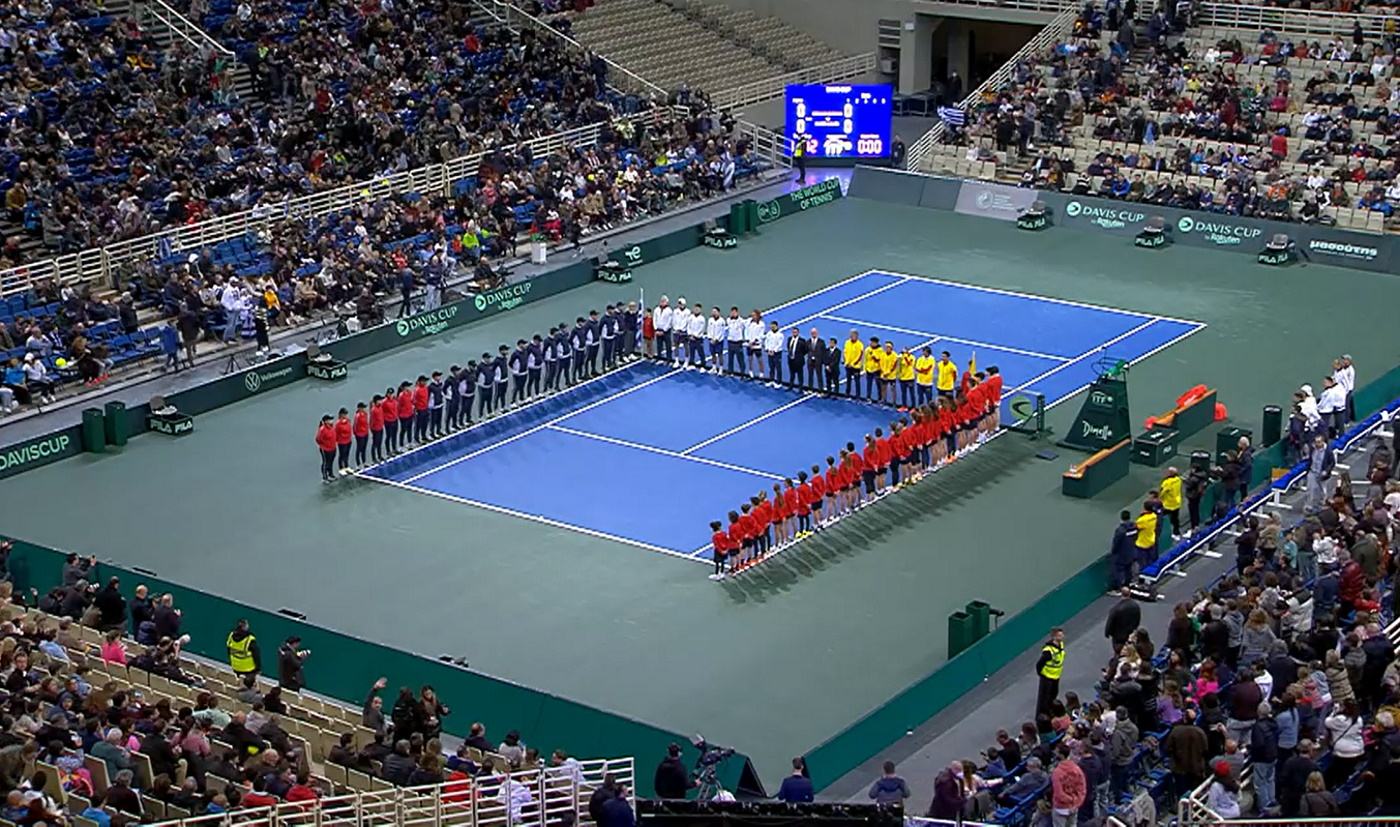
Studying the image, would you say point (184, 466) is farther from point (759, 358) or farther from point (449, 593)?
point (759, 358)

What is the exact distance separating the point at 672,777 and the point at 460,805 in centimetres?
252

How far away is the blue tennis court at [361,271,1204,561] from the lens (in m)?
36.1

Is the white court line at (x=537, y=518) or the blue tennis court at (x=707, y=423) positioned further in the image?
the blue tennis court at (x=707, y=423)

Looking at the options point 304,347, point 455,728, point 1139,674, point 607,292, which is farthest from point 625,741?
point 607,292

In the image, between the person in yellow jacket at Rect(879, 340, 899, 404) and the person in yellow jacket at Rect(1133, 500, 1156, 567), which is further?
the person in yellow jacket at Rect(879, 340, 899, 404)

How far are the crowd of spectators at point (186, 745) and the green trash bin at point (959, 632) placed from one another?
20.0 feet

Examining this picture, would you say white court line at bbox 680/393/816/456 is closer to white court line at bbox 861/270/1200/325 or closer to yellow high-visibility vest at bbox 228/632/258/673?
white court line at bbox 861/270/1200/325

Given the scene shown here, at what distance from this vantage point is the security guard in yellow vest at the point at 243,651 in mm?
27781

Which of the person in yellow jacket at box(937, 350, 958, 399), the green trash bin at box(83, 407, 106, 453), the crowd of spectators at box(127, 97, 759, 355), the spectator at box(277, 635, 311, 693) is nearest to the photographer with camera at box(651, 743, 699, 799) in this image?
the spectator at box(277, 635, 311, 693)

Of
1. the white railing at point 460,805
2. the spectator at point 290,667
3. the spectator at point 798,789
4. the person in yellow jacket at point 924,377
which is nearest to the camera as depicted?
the white railing at point 460,805

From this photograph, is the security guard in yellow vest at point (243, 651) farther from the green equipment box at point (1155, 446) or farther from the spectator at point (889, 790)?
the green equipment box at point (1155, 446)

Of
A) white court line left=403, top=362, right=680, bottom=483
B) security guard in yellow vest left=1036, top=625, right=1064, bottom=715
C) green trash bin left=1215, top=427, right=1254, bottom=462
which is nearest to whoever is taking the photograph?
security guard in yellow vest left=1036, top=625, right=1064, bottom=715

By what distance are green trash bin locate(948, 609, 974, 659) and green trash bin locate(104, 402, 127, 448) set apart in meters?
16.7

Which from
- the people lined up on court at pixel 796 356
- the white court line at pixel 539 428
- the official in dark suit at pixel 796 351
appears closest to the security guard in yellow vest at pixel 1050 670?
the people lined up on court at pixel 796 356
